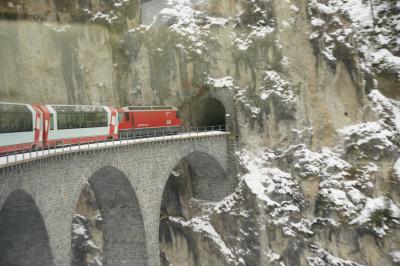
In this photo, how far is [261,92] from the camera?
39375 millimetres

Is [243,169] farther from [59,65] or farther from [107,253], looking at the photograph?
[59,65]

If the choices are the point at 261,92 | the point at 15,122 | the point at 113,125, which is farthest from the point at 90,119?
the point at 261,92

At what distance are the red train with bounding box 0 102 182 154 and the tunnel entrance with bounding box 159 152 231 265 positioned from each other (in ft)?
16.6

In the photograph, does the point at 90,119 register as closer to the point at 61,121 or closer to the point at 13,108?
the point at 61,121

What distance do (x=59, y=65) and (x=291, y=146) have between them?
2660cm

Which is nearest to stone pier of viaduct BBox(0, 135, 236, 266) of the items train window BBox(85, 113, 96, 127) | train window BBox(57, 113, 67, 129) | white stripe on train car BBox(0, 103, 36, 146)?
white stripe on train car BBox(0, 103, 36, 146)

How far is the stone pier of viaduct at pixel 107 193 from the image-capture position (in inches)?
741

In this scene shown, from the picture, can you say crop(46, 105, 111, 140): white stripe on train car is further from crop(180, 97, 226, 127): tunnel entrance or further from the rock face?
crop(180, 97, 226, 127): tunnel entrance

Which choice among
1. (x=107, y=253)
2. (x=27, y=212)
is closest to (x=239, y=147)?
(x=107, y=253)

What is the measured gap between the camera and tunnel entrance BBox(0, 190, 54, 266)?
61.2 ft

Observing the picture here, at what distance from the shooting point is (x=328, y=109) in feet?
124

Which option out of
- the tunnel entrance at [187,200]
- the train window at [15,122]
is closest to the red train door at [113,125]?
the train window at [15,122]

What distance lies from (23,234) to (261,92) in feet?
89.4

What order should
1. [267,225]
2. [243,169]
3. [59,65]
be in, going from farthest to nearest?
1. [59,65]
2. [243,169]
3. [267,225]
